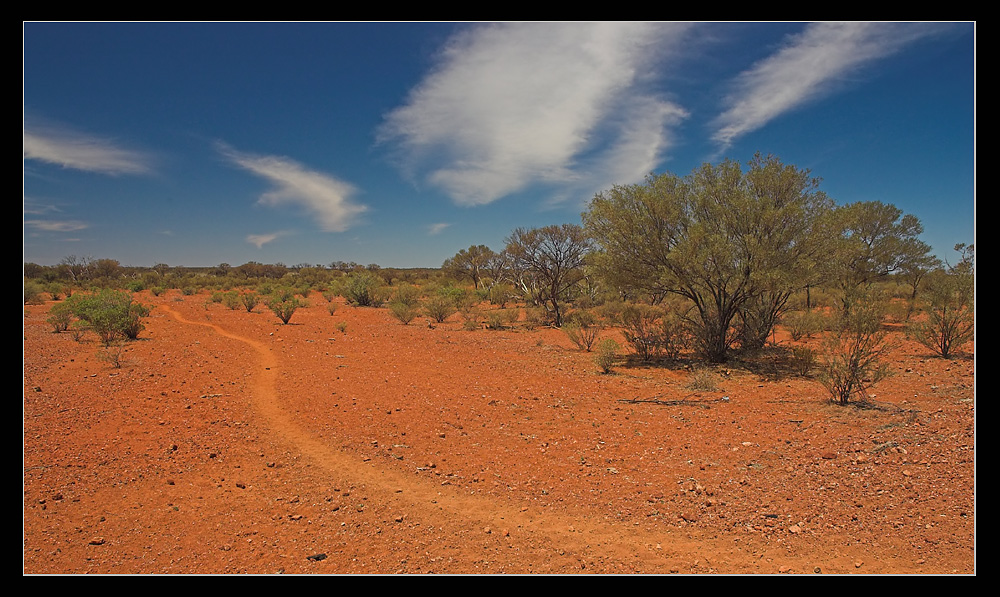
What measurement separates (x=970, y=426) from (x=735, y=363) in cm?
709

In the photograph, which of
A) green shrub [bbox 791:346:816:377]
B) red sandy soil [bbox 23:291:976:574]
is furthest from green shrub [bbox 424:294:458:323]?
green shrub [bbox 791:346:816:377]

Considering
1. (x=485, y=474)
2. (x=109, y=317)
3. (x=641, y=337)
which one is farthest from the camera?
(x=641, y=337)

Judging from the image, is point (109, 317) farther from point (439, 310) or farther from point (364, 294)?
point (364, 294)

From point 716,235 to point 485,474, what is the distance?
9.36 m

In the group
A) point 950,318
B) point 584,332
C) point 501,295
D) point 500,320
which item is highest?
point 501,295

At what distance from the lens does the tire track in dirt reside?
11.9 ft

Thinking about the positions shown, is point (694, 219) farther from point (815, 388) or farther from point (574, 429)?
point (574, 429)

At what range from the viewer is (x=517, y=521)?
4.21m

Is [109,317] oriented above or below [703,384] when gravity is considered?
above

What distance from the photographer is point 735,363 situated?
12.5m

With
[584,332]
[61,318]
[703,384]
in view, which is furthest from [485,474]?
[61,318]

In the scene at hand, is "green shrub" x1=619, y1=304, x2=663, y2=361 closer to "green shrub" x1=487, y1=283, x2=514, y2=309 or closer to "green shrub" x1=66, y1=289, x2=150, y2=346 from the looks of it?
"green shrub" x1=66, y1=289, x2=150, y2=346

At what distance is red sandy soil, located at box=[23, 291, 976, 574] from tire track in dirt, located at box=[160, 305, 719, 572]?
2 centimetres

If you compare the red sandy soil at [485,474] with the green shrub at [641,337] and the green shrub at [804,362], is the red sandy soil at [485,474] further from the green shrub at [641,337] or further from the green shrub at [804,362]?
the green shrub at [641,337]
